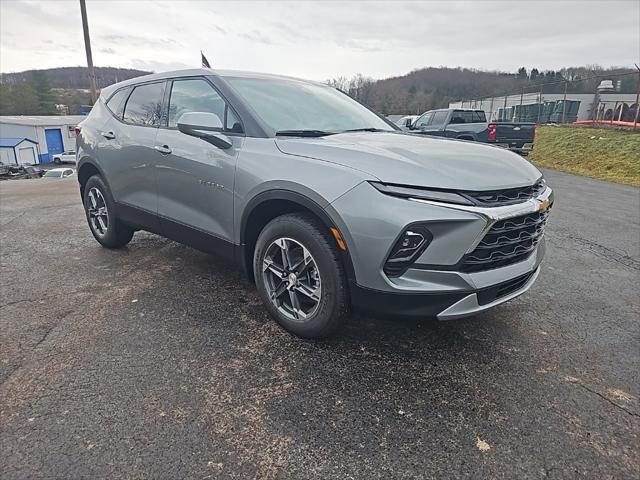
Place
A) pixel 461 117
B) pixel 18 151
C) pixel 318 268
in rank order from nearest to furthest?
pixel 318 268 < pixel 461 117 < pixel 18 151

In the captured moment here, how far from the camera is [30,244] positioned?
16.0 feet

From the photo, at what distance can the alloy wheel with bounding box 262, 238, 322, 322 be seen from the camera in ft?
8.54

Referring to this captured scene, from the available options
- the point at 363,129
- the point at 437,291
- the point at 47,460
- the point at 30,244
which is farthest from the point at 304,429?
the point at 30,244

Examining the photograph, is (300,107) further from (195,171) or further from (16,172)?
(16,172)

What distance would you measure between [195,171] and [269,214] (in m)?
0.75

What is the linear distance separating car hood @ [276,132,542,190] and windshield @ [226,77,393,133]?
1.10ft

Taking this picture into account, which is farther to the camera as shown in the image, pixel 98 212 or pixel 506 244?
pixel 98 212

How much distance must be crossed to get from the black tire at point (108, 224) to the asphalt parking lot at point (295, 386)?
0.65 m

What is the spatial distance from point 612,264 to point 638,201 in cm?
471

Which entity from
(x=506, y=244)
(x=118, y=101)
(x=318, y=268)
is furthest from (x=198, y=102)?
(x=506, y=244)

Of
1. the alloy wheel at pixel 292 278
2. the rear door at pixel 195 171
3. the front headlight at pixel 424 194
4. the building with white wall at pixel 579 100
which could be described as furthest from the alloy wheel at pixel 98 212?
the building with white wall at pixel 579 100

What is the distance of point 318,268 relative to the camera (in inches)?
97.9

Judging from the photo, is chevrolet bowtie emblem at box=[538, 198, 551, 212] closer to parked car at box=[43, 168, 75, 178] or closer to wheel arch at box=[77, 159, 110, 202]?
wheel arch at box=[77, 159, 110, 202]

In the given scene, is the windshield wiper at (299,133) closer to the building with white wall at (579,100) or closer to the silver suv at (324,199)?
the silver suv at (324,199)
